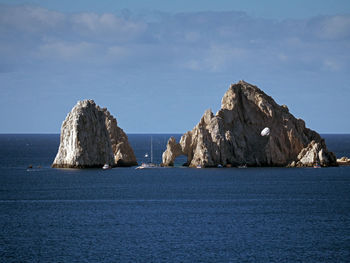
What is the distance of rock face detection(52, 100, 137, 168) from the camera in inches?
6491

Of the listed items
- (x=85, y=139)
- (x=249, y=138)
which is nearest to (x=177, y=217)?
(x=85, y=139)

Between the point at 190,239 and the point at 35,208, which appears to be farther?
the point at 35,208

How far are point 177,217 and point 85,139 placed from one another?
74739 mm

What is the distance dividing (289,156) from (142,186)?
4955cm

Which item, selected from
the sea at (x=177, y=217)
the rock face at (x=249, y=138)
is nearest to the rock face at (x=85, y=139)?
the sea at (x=177, y=217)

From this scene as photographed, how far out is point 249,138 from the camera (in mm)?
170500

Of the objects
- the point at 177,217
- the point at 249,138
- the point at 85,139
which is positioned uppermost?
the point at 249,138

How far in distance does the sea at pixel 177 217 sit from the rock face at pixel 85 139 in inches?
503

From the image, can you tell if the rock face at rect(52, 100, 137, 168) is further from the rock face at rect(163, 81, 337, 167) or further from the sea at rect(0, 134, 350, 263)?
the rock face at rect(163, 81, 337, 167)

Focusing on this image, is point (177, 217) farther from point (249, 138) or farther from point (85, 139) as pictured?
point (249, 138)

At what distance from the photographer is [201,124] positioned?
171 m

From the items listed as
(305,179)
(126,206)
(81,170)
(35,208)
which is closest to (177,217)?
(126,206)

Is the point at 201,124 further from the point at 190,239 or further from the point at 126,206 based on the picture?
the point at 190,239

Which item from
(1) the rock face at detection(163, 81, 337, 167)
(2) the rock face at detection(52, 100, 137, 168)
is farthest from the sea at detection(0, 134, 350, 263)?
(2) the rock face at detection(52, 100, 137, 168)
